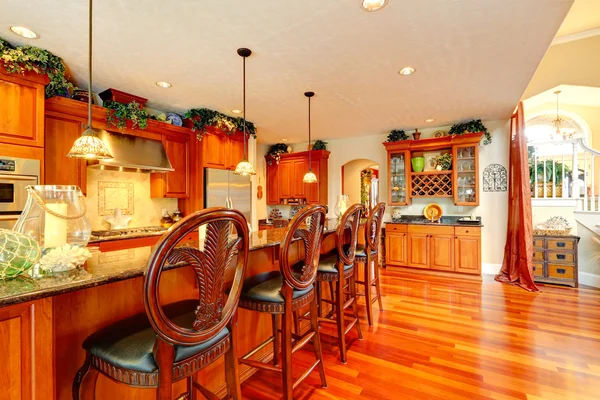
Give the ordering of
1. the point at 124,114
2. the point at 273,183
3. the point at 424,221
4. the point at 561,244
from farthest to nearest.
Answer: the point at 273,183 < the point at 424,221 < the point at 561,244 < the point at 124,114

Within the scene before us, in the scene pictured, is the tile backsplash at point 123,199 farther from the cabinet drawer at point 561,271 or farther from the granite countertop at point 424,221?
the cabinet drawer at point 561,271

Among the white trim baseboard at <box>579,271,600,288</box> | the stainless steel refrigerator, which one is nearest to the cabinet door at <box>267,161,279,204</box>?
the stainless steel refrigerator

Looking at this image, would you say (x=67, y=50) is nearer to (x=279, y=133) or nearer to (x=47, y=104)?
(x=47, y=104)

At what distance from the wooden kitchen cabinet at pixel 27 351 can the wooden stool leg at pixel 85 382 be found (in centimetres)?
12

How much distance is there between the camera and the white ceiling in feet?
6.61

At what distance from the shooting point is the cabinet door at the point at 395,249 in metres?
5.11

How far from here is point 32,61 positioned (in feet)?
8.36

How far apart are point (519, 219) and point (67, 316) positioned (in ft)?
16.8

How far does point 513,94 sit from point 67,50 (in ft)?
15.8

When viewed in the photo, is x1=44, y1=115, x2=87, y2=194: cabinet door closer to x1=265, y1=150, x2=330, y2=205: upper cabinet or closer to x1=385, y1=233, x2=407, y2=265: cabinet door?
x1=265, y1=150, x2=330, y2=205: upper cabinet

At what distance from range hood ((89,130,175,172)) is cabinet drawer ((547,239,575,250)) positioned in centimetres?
544

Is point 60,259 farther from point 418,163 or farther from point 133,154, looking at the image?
point 418,163

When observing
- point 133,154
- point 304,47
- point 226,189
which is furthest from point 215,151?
point 304,47

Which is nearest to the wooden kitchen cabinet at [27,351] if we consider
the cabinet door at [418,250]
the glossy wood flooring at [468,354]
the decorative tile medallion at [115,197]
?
the glossy wood flooring at [468,354]
